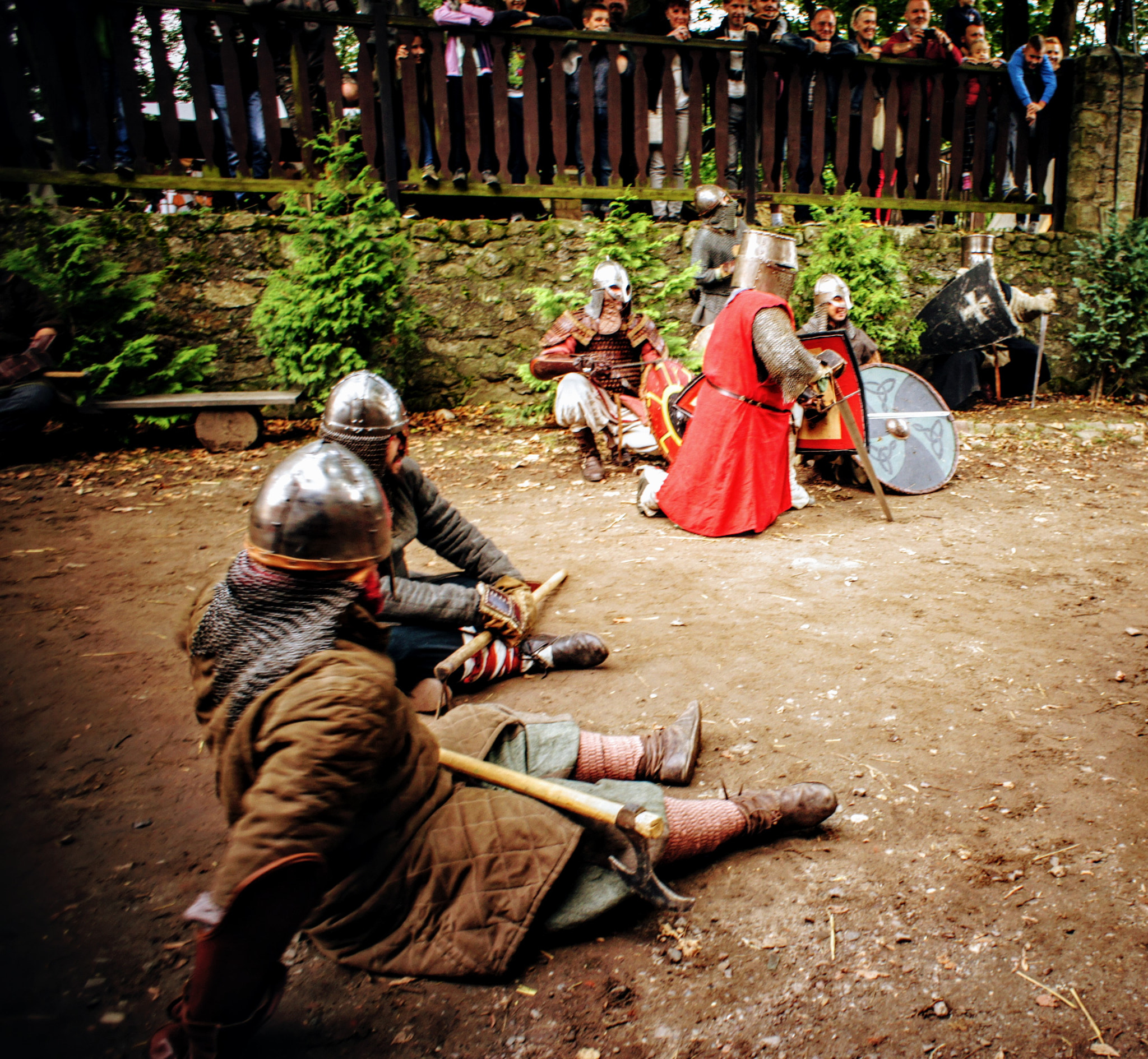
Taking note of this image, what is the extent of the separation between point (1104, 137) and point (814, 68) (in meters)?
3.32

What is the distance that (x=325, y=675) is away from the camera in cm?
148

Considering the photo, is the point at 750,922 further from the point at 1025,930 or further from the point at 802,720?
the point at 802,720

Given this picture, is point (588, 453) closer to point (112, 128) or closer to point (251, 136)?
point (251, 136)

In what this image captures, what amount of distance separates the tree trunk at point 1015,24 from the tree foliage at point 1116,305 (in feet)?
13.9

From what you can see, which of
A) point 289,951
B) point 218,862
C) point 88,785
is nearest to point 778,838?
point 289,951

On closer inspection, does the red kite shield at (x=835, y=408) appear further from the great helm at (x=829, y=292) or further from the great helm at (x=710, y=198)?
the great helm at (x=710, y=198)

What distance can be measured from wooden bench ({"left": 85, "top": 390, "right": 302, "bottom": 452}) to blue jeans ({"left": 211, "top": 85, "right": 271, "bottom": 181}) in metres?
2.23

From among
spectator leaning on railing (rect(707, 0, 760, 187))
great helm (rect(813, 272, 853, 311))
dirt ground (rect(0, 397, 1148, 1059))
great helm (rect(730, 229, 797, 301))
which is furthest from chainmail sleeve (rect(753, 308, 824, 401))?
spectator leaning on railing (rect(707, 0, 760, 187))

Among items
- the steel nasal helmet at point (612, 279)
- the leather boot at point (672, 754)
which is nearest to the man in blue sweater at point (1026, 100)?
the steel nasal helmet at point (612, 279)

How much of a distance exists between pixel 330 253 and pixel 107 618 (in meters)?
3.95

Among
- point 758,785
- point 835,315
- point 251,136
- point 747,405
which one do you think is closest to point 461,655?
point 758,785

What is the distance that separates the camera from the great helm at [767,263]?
16.2ft

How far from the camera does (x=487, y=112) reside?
821 centimetres

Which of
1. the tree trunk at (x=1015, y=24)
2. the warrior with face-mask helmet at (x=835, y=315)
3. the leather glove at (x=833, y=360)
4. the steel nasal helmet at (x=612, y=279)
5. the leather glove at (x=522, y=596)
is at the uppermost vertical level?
the tree trunk at (x=1015, y=24)
